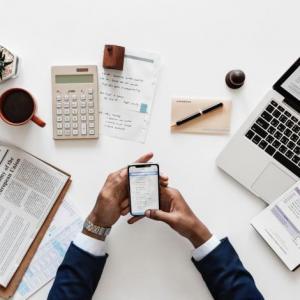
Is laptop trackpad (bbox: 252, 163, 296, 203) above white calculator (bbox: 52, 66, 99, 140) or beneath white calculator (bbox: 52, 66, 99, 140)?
beneath

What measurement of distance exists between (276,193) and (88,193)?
0.45 m

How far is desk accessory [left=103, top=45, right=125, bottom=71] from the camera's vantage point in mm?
989

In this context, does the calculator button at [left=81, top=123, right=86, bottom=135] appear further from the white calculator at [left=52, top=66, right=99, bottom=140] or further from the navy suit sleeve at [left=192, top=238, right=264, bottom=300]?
the navy suit sleeve at [left=192, top=238, right=264, bottom=300]

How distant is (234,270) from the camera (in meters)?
0.96

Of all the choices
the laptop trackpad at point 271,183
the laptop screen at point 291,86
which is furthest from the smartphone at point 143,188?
the laptop screen at point 291,86

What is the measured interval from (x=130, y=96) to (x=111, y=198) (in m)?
0.25

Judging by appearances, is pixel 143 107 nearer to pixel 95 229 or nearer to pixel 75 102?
pixel 75 102

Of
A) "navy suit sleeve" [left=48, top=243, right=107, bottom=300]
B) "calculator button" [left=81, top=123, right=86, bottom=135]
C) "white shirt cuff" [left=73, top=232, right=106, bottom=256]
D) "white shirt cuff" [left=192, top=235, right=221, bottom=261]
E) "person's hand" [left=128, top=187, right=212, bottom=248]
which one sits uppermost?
"calculator button" [left=81, top=123, right=86, bottom=135]

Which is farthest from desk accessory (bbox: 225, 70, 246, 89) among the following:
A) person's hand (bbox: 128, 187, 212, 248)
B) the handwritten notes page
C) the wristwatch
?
the wristwatch

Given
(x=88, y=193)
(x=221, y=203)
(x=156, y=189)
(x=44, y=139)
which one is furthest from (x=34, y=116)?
(x=221, y=203)

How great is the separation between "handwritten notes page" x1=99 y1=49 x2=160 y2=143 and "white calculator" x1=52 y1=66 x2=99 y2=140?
23 mm

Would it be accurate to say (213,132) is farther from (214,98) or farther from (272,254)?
(272,254)

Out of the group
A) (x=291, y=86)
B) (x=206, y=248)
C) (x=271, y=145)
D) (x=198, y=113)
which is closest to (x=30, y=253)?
(x=206, y=248)

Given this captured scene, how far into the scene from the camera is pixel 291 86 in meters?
0.97
